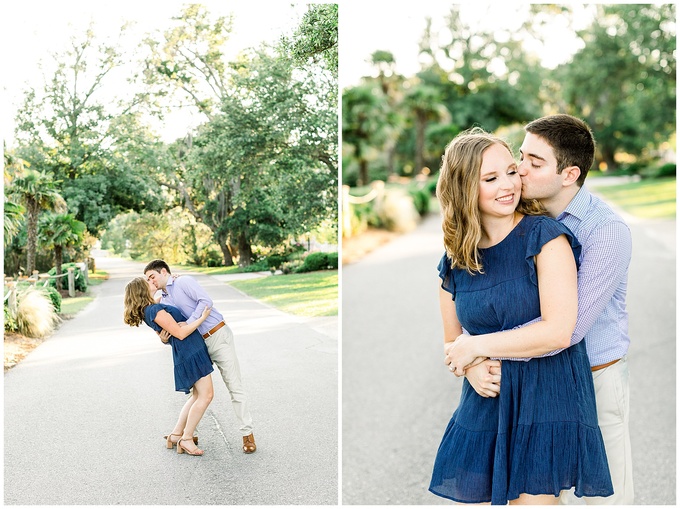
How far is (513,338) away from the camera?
1820 millimetres

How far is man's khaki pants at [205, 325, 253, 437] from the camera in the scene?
2.80 meters

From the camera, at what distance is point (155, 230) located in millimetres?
2906

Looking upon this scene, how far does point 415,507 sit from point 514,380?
5.15 ft

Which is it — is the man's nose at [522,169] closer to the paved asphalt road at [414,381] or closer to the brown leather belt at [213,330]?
the brown leather belt at [213,330]

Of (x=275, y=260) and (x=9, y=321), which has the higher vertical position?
(x=275, y=260)

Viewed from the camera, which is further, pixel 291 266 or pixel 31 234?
pixel 291 266

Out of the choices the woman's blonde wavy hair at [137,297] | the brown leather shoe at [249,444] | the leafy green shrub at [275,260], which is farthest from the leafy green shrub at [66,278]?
the brown leather shoe at [249,444]

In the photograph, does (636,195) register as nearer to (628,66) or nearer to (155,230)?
(628,66)

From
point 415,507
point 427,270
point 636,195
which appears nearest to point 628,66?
point 636,195

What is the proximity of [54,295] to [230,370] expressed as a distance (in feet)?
2.54

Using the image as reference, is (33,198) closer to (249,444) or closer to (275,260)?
(275,260)

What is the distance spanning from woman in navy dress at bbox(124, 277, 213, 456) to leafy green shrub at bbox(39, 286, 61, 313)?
285 millimetres

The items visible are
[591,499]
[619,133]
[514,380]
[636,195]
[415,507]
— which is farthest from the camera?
[619,133]

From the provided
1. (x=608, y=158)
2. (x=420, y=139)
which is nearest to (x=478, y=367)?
(x=420, y=139)
